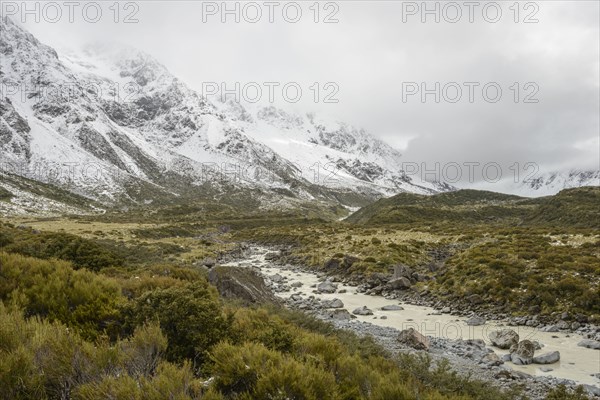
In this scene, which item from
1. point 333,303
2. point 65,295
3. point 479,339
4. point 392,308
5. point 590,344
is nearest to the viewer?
point 65,295

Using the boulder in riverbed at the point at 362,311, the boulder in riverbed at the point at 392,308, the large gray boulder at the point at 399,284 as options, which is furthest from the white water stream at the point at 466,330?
the large gray boulder at the point at 399,284

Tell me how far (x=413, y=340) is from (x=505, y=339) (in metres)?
3.46

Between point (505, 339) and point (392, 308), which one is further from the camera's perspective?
point (392, 308)

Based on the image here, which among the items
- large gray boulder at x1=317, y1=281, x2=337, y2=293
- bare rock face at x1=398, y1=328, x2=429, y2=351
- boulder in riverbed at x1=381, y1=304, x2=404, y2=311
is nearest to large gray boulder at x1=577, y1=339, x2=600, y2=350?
bare rock face at x1=398, y1=328, x2=429, y2=351

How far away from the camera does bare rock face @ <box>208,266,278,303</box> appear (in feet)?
52.1

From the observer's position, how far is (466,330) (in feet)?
50.9

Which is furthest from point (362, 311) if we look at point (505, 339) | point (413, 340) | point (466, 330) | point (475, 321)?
point (505, 339)

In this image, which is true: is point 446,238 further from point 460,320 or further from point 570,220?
point 570,220

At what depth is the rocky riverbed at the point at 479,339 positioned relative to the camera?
10.4 m

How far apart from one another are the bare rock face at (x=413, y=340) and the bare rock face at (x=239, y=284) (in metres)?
6.08

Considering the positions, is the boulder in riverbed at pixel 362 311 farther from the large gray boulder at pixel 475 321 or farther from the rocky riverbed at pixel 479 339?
the large gray boulder at pixel 475 321

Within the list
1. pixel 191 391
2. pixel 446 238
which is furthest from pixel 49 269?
pixel 446 238

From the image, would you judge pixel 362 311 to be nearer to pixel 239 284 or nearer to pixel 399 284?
pixel 399 284

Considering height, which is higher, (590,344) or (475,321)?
(590,344)
